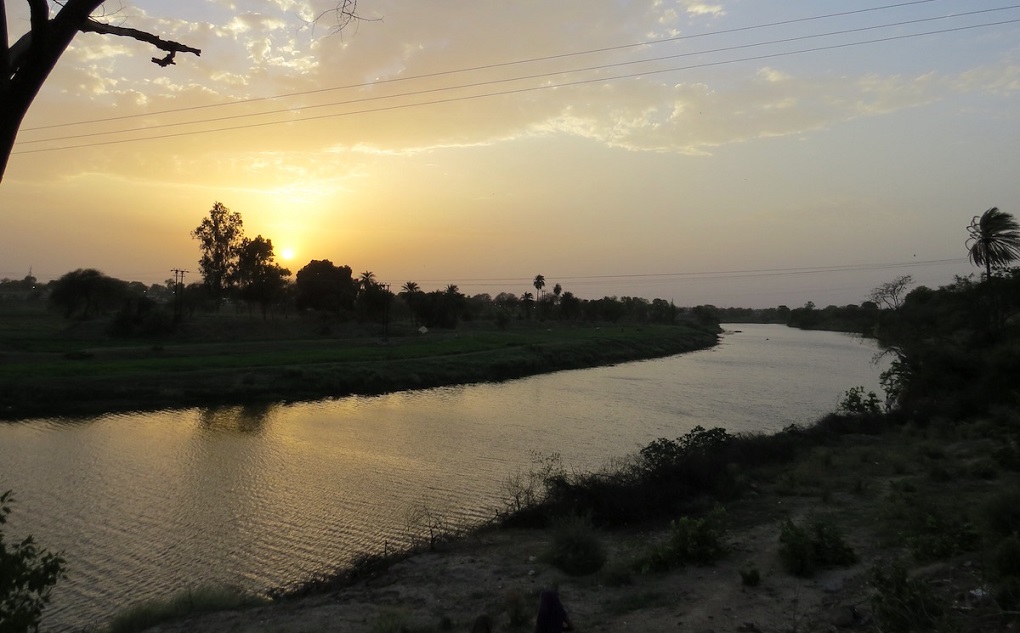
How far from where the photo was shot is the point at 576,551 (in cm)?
970

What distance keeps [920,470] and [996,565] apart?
8.71 m

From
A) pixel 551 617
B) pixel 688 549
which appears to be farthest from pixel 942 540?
pixel 551 617

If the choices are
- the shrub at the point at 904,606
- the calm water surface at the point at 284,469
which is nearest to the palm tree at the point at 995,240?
the calm water surface at the point at 284,469

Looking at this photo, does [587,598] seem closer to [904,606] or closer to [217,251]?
[904,606]

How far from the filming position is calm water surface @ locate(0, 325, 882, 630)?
491 inches

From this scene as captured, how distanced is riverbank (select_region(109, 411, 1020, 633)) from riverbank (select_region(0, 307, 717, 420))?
2800 centimetres

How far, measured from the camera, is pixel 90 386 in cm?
3322

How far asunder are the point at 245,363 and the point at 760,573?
40.3m

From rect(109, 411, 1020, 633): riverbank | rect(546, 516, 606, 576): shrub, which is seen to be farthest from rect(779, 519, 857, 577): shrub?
rect(546, 516, 606, 576): shrub

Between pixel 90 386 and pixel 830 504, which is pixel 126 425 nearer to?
pixel 90 386

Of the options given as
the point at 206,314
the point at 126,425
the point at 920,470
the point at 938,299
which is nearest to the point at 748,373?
the point at 938,299

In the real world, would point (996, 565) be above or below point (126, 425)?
above

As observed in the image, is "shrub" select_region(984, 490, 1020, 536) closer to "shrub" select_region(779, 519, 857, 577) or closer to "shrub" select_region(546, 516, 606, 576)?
"shrub" select_region(779, 519, 857, 577)

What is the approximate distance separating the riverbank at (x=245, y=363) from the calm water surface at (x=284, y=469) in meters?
3.33
